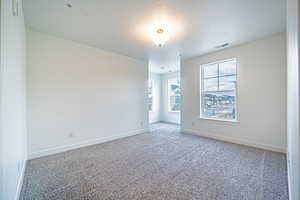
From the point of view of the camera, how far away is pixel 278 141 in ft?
9.66

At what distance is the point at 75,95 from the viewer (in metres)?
3.28

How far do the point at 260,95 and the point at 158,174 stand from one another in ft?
10.2

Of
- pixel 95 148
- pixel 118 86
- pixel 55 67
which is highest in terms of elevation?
pixel 55 67

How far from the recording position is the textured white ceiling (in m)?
1.99

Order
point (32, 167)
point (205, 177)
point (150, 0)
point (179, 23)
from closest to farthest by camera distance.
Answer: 1. point (150, 0)
2. point (205, 177)
3. point (32, 167)
4. point (179, 23)

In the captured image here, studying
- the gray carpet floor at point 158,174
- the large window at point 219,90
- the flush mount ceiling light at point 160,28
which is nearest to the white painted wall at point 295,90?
the gray carpet floor at point 158,174

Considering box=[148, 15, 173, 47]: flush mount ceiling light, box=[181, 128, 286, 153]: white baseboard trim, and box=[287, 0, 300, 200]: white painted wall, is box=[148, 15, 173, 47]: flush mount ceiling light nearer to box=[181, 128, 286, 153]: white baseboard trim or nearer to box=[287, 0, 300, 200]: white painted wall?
box=[287, 0, 300, 200]: white painted wall

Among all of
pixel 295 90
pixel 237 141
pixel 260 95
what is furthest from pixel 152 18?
pixel 237 141

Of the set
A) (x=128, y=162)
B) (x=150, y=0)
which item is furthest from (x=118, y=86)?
(x=150, y=0)

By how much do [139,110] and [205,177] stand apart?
3.17m

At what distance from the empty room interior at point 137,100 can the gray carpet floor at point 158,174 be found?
19 millimetres

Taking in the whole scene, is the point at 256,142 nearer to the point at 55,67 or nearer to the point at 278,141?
the point at 278,141

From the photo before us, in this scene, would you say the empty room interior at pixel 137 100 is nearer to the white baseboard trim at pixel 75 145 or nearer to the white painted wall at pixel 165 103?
the white baseboard trim at pixel 75 145

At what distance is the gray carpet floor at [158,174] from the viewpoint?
5.49 ft
